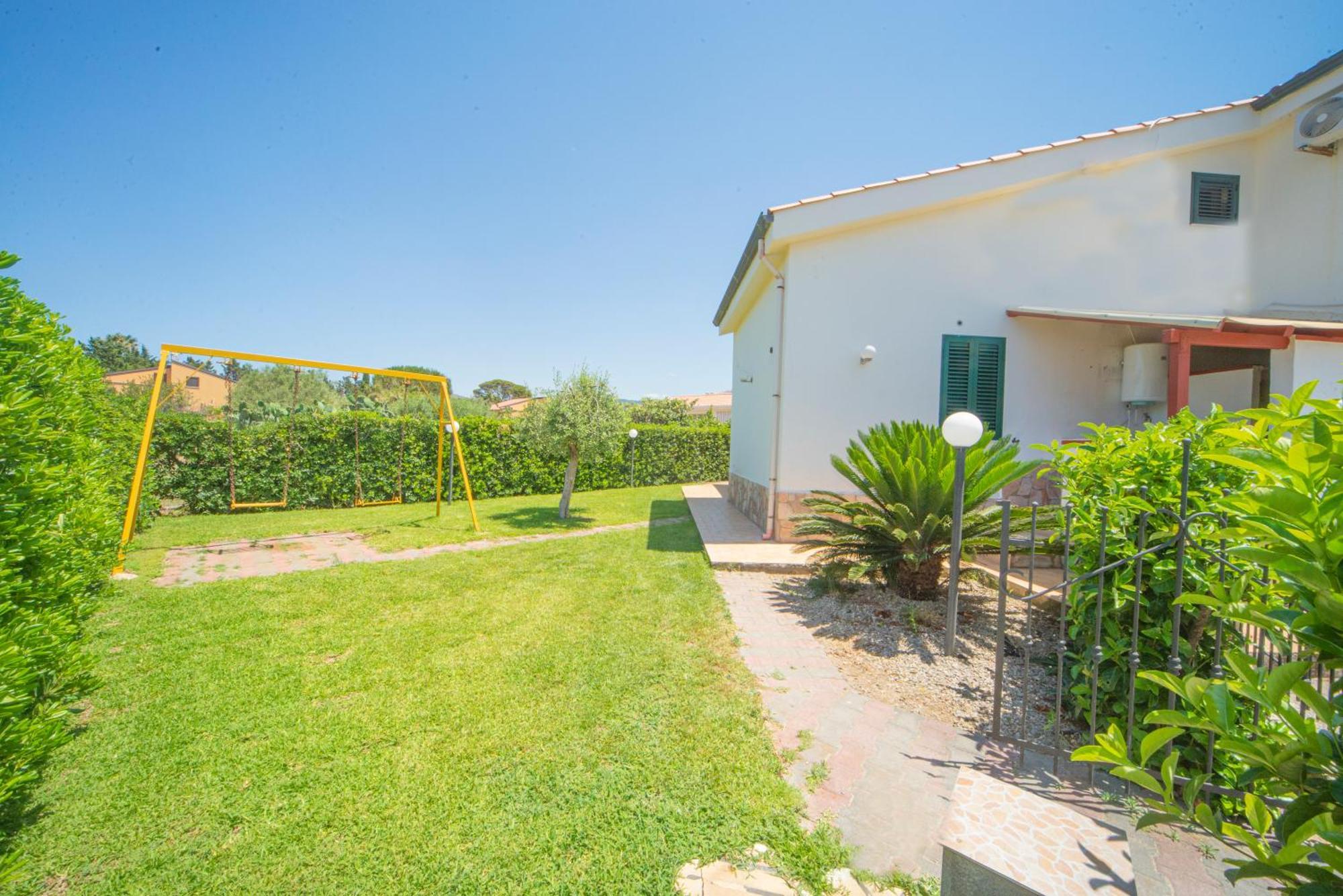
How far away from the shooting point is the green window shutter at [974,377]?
8914 millimetres

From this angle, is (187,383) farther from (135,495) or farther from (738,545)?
(738,545)

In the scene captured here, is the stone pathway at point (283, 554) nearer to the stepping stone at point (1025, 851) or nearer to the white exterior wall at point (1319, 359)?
the stepping stone at point (1025, 851)

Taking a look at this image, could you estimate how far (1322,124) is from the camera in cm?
836

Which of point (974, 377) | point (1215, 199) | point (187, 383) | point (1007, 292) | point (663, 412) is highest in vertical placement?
point (1215, 199)

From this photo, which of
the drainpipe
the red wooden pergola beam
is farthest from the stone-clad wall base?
the red wooden pergola beam

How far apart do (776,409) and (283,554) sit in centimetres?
866

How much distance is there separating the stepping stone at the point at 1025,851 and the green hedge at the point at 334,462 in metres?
11.7

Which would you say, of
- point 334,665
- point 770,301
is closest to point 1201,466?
point 334,665

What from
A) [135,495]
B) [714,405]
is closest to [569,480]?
[135,495]

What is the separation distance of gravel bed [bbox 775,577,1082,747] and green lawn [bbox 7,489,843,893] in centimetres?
114

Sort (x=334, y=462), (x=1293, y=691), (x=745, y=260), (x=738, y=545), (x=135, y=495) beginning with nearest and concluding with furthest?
(x=1293, y=691) → (x=135, y=495) → (x=738, y=545) → (x=745, y=260) → (x=334, y=462)

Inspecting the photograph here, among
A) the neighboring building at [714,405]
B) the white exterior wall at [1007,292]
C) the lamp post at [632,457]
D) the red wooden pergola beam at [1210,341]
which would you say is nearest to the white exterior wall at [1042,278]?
the white exterior wall at [1007,292]

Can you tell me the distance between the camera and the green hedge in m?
12.8

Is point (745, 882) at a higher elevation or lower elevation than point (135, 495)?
lower
